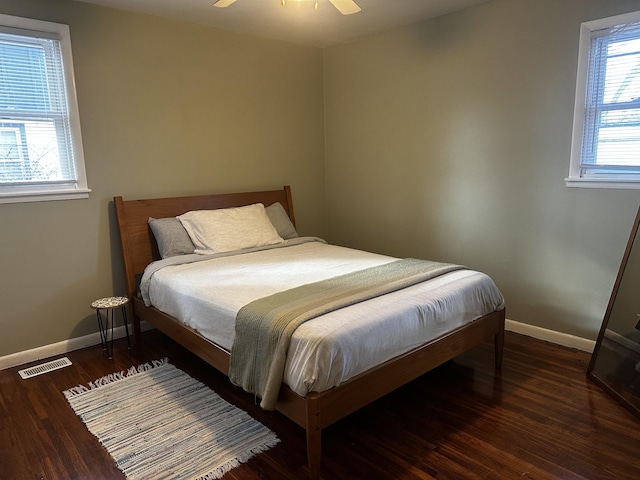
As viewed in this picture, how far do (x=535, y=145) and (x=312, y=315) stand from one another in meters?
2.15

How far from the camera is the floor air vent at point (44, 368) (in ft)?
9.57

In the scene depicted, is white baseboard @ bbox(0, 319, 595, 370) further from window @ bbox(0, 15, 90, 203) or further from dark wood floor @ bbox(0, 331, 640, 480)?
window @ bbox(0, 15, 90, 203)

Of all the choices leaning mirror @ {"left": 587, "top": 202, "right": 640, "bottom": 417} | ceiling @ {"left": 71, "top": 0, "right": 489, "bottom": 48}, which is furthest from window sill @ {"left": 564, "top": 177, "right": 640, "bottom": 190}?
ceiling @ {"left": 71, "top": 0, "right": 489, "bottom": 48}

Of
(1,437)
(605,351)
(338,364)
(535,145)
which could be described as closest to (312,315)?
(338,364)

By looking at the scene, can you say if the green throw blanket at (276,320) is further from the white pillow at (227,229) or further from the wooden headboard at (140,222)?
the wooden headboard at (140,222)

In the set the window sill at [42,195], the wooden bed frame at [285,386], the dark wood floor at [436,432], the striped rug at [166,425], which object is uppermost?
the window sill at [42,195]

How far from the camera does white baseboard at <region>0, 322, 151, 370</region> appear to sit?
3020 mm

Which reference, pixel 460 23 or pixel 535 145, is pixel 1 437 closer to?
pixel 535 145

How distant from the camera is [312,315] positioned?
6.60 feet

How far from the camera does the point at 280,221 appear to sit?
395cm

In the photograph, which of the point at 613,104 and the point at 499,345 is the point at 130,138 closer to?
the point at 499,345

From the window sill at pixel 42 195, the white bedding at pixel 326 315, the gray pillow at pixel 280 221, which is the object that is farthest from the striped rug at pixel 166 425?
the gray pillow at pixel 280 221

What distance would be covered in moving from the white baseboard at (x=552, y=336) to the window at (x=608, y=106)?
3.45 feet

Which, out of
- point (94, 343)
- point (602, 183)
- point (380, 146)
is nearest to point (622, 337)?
point (602, 183)
